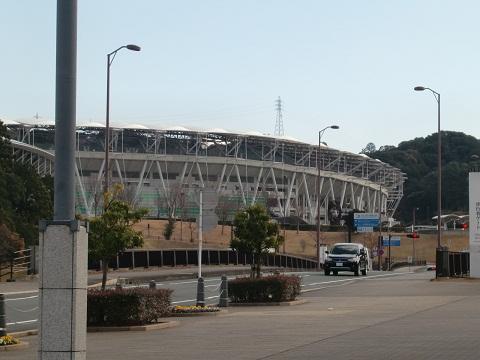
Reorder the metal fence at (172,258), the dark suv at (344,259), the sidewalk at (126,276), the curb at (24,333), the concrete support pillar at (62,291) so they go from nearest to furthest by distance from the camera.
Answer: the concrete support pillar at (62,291) → the curb at (24,333) → the sidewalk at (126,276) → the dark suv at (344,259) → the metal fence at (172,258)

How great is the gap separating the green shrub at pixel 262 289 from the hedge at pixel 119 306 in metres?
8.16

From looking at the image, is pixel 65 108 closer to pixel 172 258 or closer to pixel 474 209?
pixel 474 209

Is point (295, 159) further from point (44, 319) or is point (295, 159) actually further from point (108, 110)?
point (44, 319)

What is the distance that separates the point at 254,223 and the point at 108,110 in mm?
15401

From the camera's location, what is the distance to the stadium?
124 m

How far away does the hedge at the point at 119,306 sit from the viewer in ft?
65.0

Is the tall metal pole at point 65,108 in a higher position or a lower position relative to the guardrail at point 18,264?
higher

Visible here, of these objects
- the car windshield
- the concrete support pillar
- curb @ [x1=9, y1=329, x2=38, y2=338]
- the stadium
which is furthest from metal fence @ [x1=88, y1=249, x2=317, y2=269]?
the stadium

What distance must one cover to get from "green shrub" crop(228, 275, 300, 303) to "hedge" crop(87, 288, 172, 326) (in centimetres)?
816

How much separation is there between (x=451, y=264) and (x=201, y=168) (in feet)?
316

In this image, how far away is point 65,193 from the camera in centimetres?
931

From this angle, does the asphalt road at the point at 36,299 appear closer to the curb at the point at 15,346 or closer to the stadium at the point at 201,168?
the curb at the point at 15,346

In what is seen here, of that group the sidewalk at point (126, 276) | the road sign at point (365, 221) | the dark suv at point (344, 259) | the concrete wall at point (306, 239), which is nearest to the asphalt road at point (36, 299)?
the sidewalk at point (126, 276)

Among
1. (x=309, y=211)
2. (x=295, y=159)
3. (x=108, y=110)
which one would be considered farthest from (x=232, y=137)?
(x=108, y=110)
